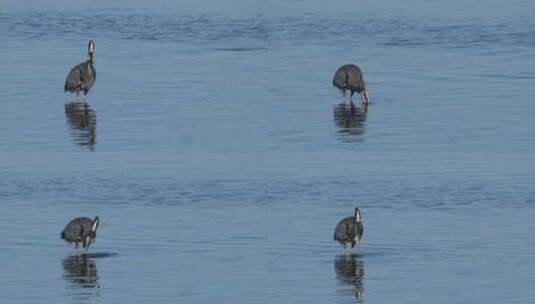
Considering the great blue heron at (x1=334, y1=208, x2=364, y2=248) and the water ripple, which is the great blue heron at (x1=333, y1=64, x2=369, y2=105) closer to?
the water ripple

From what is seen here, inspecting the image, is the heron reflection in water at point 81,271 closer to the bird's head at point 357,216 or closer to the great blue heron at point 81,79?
the bird's head at point 357,216

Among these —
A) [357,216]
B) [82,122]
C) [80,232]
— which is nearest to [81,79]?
[82,122]

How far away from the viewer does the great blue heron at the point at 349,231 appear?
98.6 ft

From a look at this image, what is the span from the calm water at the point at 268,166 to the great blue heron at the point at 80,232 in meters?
0.29

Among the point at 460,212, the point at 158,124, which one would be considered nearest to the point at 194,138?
the point at 158,124

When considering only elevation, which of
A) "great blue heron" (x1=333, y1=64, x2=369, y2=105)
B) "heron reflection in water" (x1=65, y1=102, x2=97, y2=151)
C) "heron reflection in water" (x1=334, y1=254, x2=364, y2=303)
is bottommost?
"heron reflection in water" (x1=334, y1=254, x2=364, y2=303)

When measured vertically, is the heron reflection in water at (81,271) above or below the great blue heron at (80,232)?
below

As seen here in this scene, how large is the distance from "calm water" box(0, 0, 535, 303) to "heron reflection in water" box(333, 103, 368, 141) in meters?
0.11

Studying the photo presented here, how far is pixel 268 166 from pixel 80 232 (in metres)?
7.68

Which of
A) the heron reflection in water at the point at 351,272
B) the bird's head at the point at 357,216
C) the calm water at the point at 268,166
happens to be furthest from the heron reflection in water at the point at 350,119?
the heron reflection in water at the point at 351,272

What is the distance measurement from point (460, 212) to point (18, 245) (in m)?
7.15

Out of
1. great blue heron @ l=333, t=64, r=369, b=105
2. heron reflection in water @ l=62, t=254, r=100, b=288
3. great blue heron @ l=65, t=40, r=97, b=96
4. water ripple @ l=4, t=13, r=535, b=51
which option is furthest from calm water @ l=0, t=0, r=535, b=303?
great blue heron @ l=333, t=64, r=369, b=105

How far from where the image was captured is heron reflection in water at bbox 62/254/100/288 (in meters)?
28.4

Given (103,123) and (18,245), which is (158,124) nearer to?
(103,123)
